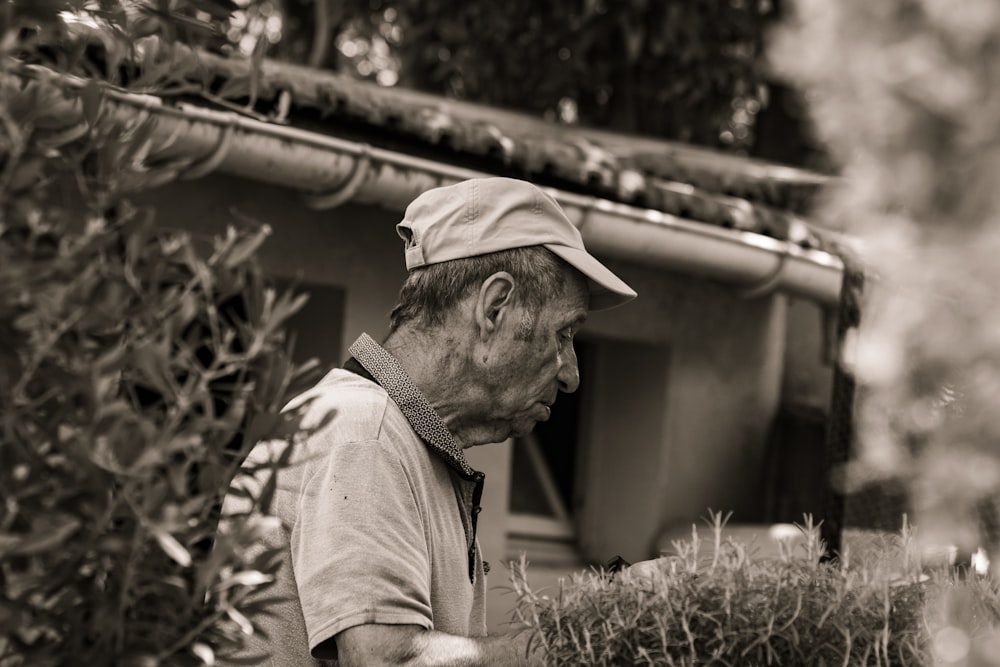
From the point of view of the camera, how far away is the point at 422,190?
208 inches

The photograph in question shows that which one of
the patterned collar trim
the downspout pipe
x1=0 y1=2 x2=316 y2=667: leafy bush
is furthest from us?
the downspout pipe

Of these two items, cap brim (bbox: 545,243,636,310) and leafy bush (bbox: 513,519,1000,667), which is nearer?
leafy bush (bbox: 513,519,1000,667)

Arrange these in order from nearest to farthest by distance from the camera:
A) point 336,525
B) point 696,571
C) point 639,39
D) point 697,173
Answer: point 696,571 < point 336,525 < point 697,173 < point 639,39

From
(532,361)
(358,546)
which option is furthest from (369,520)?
(532,361)

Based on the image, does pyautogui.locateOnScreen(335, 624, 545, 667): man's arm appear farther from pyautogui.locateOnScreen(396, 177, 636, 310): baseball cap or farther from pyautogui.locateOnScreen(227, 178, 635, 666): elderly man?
pyautogui.locateOnScreen(396, 177, 636, 310): baseball cap

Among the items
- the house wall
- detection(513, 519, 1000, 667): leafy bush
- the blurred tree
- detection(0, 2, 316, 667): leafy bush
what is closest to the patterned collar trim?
detection(513, 519, 1000, 667): leafy bush

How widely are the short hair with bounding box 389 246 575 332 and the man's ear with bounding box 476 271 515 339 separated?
0.04 feet

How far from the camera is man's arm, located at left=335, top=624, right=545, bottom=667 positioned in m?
2.14

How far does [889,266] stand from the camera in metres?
1.08

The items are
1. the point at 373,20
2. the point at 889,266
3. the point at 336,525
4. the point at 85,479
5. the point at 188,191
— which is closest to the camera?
the point at 889,266

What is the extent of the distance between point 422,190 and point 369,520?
3.16 m

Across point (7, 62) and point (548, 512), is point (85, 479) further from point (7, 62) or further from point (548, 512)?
point (548, 512)

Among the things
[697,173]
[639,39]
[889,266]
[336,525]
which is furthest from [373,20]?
[889,266]

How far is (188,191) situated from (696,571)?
12.1 feet
